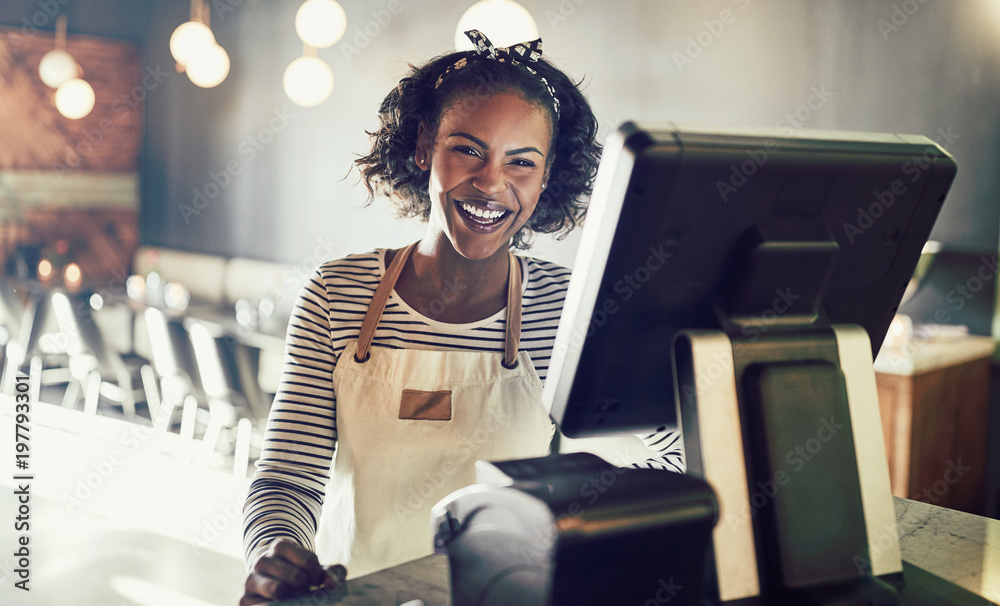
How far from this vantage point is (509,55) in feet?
4.37

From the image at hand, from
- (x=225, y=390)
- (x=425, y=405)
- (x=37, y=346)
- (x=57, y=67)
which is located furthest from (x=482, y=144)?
(x=57, y=67)

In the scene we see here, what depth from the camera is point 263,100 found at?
260 inches

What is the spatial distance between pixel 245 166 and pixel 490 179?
612 centimetres

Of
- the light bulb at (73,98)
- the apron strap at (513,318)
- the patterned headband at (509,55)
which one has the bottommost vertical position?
the apron strap at (513,318)

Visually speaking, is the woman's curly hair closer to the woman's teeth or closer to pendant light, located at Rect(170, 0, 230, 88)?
the woman's teeth

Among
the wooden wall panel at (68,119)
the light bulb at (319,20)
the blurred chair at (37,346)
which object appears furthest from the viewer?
the wooden wall panel at (68,119)

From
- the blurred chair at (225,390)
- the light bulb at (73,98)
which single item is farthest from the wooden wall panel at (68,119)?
the blurred chair at (225,390)

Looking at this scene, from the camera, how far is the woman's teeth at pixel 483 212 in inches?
49.1

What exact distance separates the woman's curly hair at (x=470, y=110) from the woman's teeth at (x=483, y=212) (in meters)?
0.15

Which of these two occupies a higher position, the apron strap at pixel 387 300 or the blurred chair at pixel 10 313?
the blurred chair at pixel 10 313

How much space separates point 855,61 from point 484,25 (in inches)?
71.7

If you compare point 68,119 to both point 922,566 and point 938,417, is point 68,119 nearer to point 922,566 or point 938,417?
point 938,417

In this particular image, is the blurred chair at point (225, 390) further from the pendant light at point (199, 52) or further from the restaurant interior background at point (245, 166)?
the pendant light at point (199, 52)

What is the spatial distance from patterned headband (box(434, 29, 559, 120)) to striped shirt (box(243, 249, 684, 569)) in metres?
0.31
